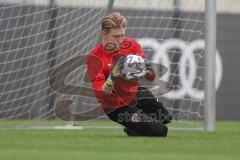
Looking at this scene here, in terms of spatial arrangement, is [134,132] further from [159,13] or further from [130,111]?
[159,13]

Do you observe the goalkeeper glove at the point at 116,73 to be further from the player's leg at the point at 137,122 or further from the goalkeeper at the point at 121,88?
the player's leg at the point at 137,122

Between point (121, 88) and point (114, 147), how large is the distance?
1.68 meters

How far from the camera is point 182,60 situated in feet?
40.2

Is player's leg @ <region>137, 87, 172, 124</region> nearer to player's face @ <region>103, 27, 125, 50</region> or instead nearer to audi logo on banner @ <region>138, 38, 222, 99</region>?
player's face @ <region>103, 27, 125, 50</region>

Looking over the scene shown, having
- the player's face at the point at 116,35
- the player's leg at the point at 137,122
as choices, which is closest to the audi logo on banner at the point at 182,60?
the player's leg at the point at 137,122

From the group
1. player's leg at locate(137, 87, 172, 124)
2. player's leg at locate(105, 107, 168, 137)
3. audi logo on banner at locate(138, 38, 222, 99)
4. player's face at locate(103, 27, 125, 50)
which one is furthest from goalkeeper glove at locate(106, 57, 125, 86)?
audi logo on banner at locate(138, 38, 222, 99)

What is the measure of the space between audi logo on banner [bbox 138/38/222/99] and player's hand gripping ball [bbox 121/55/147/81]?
3588 mm

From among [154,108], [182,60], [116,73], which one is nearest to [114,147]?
[116,73]

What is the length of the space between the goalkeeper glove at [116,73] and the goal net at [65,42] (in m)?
2.83

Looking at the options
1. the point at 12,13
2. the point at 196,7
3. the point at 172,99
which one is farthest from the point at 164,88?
the point at 12,13

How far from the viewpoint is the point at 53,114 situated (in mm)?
11258

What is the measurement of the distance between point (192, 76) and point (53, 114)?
232cm

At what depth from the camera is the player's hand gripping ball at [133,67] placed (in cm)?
782

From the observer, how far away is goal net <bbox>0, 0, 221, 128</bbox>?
1072 cm
